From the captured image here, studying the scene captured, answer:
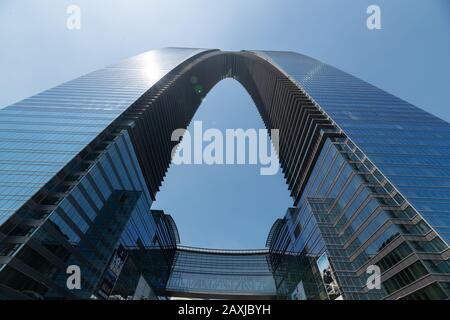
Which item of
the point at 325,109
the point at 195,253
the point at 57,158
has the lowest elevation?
the point at 57,158

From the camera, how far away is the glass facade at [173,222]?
3794cm

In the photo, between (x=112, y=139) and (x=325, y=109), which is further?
(x=325, y=109)

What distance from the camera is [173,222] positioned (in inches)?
3782

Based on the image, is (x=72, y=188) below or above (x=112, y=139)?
below

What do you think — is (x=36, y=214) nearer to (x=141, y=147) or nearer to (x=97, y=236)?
(x=97, y=236)

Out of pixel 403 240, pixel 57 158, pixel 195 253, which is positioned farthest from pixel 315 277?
pixel 57 158

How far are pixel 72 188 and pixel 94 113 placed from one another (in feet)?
90.6

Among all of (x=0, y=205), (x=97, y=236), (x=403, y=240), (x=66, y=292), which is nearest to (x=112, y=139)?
(x=97, y=236)

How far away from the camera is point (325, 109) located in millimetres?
72250

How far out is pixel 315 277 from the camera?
178 ft

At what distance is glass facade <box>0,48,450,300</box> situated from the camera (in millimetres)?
37938

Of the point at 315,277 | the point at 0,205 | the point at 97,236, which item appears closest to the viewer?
the point at 0,205

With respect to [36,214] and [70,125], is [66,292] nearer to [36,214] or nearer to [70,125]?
[36,214]

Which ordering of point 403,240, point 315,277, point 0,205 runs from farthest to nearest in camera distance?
1. point 315,277
2. point 403,240
3. point 0,205
